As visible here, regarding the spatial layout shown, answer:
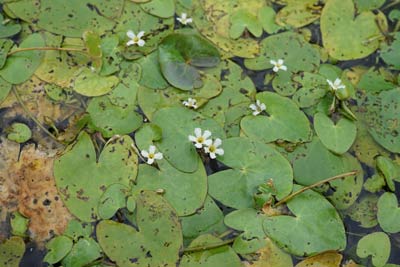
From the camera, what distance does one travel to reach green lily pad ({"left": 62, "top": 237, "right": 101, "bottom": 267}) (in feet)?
8.68

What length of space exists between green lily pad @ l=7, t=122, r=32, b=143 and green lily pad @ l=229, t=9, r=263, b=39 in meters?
1.34

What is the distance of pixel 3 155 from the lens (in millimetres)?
2934

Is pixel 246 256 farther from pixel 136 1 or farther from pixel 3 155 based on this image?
pixel 136 1

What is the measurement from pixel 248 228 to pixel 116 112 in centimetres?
97

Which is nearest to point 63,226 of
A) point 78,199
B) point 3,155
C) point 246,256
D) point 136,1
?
point 78,199

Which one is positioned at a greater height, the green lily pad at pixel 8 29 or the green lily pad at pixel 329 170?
the green lily pad at pixel 8 29

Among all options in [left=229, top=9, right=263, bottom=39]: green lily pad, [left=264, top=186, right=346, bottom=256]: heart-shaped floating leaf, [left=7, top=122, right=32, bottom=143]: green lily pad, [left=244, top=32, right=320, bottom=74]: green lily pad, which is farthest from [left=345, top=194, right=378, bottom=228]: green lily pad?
[left=7, top=122, right=32, bottom=143]: green lily pad

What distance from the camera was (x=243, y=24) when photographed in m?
3.40

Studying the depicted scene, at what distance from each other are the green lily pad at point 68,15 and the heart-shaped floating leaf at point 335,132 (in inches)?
54.5

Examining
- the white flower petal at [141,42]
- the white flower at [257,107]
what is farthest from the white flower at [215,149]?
the white flower petal at [141,42]

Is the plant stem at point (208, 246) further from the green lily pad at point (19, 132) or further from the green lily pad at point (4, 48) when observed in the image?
the green lily pad at point (4, 48)

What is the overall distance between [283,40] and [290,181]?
0.98 metres

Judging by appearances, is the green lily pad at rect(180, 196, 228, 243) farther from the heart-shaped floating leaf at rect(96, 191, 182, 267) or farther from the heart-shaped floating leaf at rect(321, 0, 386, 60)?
the heart-shaped floating leaf at rect(321, 0, 386, 60)

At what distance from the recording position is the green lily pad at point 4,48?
3160 millimetres
